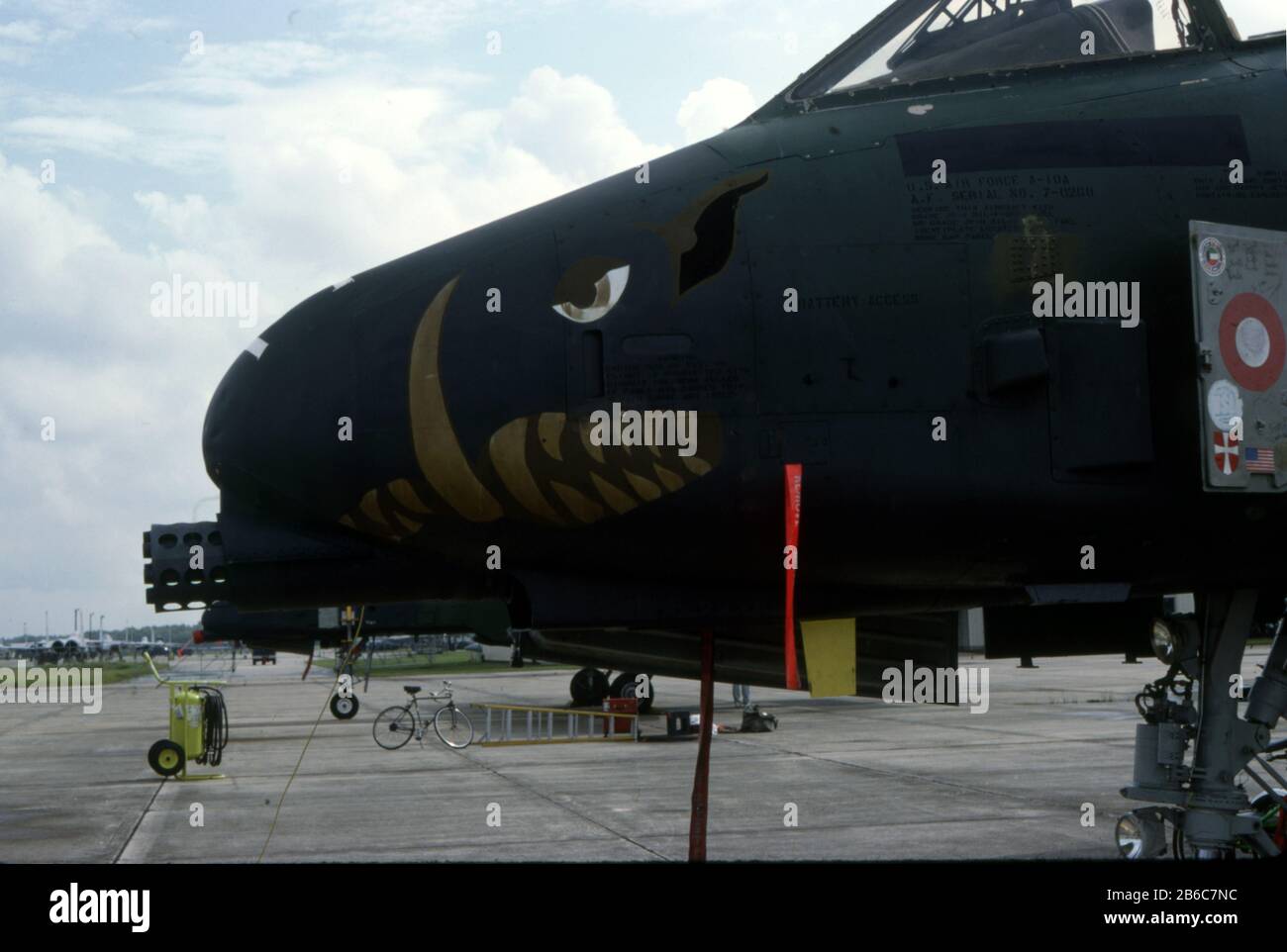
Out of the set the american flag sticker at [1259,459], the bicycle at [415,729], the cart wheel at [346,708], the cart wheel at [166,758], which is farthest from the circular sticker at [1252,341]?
the cart wheel at [346,708]

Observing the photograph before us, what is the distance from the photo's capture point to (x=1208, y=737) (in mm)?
5996

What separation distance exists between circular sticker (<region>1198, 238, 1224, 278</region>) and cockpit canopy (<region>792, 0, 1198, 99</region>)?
40.3 inches

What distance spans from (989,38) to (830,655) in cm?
249

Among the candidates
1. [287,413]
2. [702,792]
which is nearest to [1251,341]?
[702,792]

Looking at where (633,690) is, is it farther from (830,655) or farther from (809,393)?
→ (809,393)

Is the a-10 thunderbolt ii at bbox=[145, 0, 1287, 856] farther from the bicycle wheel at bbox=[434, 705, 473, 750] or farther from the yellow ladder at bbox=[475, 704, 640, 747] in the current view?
the bicycle wheel at bbox=[434, 705, 473, 750]

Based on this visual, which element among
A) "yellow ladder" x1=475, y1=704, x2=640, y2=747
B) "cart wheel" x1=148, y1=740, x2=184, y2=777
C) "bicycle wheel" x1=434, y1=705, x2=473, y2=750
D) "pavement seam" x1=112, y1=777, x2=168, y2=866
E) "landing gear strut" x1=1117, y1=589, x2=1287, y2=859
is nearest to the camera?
"landing gear strut" x1=1117, y1=589, x2=1287, y2=859

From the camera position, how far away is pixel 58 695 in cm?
5150

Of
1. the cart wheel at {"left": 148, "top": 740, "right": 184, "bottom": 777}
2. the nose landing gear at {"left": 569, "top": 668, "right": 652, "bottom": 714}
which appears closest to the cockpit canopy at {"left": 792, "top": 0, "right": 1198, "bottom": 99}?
the cart wheel at {"left": 148, "top": 740, "right": 184, "bottom": 777}

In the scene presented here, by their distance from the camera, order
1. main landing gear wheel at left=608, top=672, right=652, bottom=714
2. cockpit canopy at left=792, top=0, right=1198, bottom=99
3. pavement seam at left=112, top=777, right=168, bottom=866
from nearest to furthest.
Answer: cockpit canopy at left=792, top=0, right=1198, bottom=99
pavement seam at left=112, top=777, right=168, bottom=866
main landing gear wheel at left=608, top=672, right=652, bottom=714

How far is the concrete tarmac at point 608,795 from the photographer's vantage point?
10828 mm

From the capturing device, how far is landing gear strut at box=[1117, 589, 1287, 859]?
5.86 m

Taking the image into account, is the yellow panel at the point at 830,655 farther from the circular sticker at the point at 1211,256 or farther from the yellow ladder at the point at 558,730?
the yellow ladder at the point at 558,730
